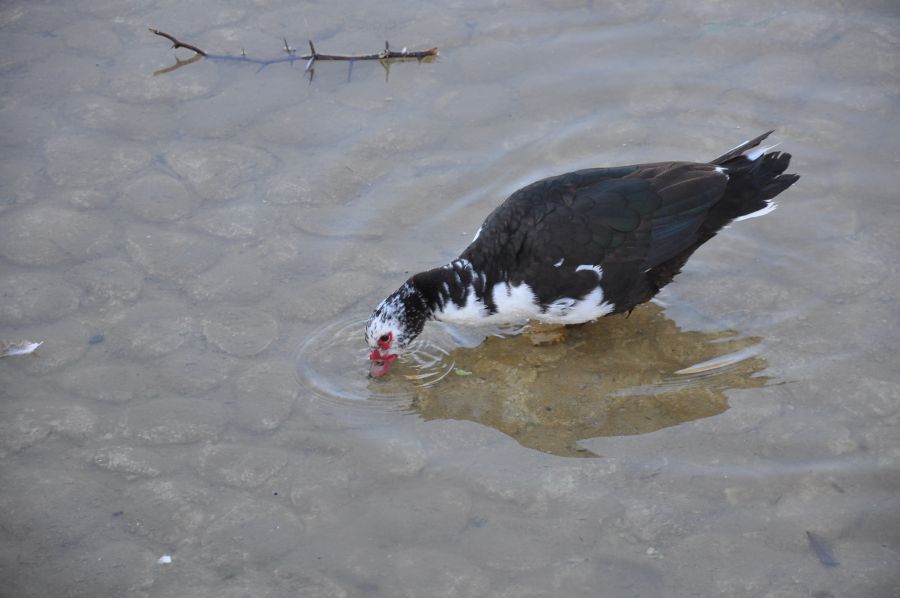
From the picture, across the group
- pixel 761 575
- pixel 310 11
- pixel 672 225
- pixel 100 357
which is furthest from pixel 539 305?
pixel 310 11

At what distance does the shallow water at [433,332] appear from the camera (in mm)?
4723

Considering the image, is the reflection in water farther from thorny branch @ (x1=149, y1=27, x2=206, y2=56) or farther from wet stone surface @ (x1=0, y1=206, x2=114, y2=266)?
thorny branch @ (x1=149, y1=27, x2=206, y2=56)

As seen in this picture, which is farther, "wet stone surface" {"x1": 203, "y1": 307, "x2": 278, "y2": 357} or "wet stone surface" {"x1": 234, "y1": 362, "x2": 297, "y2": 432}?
"wet stone surface" {"x1": 203, "y1": 307, "x2": 278, "y2": 357}

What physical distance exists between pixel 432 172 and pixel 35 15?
4.42 metres

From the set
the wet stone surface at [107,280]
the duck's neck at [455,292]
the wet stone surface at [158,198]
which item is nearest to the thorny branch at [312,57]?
the wet stone surface at [158,198]

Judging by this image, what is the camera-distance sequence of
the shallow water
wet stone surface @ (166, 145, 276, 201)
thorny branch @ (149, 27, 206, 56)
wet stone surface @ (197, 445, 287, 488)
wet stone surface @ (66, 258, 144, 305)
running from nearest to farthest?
the shallow water → wet stone surface @ (197, 445, 287, 488) → wet stone surface @ (66, 258, 144, 305) → wet stone surface @ (166, 145, 276, 201) → thorny branch @ (149, 27, 206, 56)

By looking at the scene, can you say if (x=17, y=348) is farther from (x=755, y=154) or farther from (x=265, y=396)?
(x=755, y=154)

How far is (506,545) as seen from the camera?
4.72 m

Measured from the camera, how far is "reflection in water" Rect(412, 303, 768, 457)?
214 inches

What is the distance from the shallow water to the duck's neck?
1.17ft

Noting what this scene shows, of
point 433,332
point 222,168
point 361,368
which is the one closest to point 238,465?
point 361,368

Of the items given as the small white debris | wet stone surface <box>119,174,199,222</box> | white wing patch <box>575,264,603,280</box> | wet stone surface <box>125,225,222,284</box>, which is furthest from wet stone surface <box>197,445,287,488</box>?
wet stone surface <box>119,174,199,222</box>

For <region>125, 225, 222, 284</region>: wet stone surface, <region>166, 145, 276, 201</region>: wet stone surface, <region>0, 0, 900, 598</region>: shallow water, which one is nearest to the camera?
<region>0, 0, 900, 598</region>: shallow water

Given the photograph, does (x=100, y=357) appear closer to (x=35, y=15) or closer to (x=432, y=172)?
(x=432, y=172)
